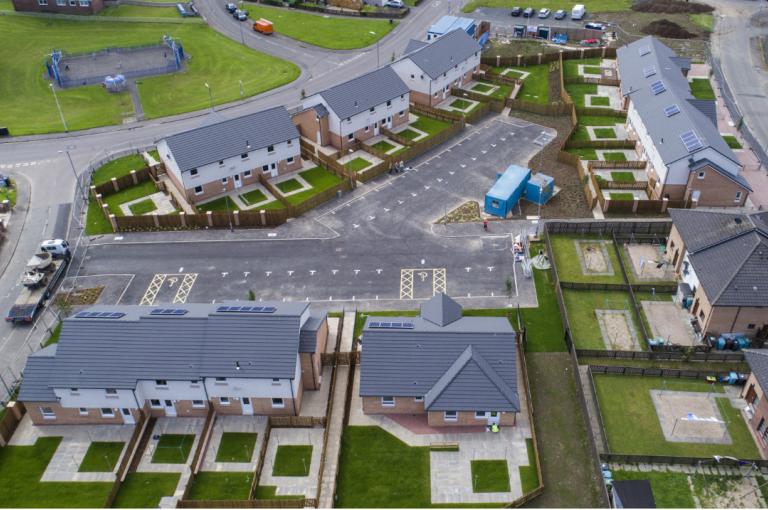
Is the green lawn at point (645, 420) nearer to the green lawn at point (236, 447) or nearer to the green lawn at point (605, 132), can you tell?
the green lawn at point (236, 447)

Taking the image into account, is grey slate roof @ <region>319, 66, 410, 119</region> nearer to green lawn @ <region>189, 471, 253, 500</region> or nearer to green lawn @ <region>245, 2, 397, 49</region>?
green lawn @ <region>245, 2, 397, 49</region>

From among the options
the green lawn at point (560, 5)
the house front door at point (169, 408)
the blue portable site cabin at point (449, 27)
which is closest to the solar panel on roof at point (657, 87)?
the blue portable site cabin at point (449, 27)

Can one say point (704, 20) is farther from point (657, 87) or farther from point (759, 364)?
point (759, 364)

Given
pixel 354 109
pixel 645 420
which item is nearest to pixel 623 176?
pixel 354 109

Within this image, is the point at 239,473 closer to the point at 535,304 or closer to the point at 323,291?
the point at 323,291

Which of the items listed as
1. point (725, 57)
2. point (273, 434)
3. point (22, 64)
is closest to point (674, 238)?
point (273, 434)
